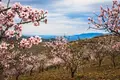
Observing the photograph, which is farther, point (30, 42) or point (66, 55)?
point (66, 55)

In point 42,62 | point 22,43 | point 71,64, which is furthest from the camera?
point 42,62

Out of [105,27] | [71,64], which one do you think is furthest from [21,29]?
[71,64]

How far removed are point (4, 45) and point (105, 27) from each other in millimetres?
10330

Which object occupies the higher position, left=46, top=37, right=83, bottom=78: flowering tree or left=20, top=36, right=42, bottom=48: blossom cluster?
left=20, top=36, right=42, bottom=48: blossom cluster

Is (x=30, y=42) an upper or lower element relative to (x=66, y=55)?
upper

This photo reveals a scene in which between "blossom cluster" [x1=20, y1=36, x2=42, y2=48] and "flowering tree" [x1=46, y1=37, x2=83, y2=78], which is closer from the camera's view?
"blossom cluster" [x1=20, y1=36, x2=42, y2=48]

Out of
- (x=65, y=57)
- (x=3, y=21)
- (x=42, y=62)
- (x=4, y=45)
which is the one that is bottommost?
(x=42, y=62)

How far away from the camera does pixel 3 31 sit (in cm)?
1351

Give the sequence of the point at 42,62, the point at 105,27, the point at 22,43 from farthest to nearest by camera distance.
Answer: the point at 42,62, the point at 105,27, the point at 22,43

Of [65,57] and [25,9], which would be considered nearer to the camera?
[25,9]

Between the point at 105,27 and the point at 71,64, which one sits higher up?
the point at 105,27

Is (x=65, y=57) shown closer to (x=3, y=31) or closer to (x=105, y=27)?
(x=105, y=27)

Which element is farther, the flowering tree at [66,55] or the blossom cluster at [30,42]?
the flowering tree at [66,55]

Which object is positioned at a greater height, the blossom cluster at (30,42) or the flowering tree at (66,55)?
the blossom cluster at (30,42)
